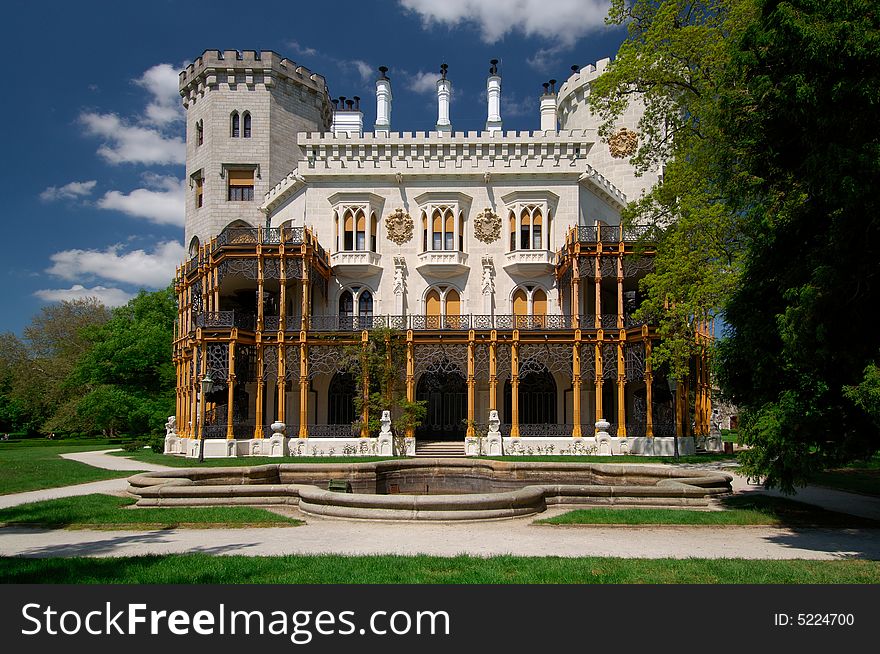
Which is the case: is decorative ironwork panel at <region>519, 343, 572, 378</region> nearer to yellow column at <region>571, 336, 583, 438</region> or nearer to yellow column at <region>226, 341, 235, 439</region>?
yellow column at <region>571, 336, 583, 438</region>

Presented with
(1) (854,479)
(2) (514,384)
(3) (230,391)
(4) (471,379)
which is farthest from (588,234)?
(3) (230,391)

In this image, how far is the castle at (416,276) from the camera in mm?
28531

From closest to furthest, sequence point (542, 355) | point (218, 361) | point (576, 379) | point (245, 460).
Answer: point (245, 460) < point (218, 361) < point (576, 379) < point (542, 355)

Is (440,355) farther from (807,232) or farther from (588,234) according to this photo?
(807,232)

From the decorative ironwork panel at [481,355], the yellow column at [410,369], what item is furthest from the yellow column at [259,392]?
the decorative ironwork panel at [481,355]

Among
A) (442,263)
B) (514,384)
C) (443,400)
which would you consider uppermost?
(442,263)

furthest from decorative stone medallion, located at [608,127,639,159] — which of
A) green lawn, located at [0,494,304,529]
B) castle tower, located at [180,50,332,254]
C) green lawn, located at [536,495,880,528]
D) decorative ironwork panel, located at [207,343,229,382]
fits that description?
green lawn, located at [0,494,304,529]

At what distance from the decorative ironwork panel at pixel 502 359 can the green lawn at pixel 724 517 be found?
55.8 ft

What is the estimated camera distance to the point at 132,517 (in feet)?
38.5

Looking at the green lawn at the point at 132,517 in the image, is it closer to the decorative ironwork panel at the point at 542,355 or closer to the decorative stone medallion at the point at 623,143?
the decorative ironwork panel at the point at 542,355

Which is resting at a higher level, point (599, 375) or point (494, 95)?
point (494, 95)

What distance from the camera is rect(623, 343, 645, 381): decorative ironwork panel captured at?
92.1ft

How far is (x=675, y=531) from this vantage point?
11.0 meters

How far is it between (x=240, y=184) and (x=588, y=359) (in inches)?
894
